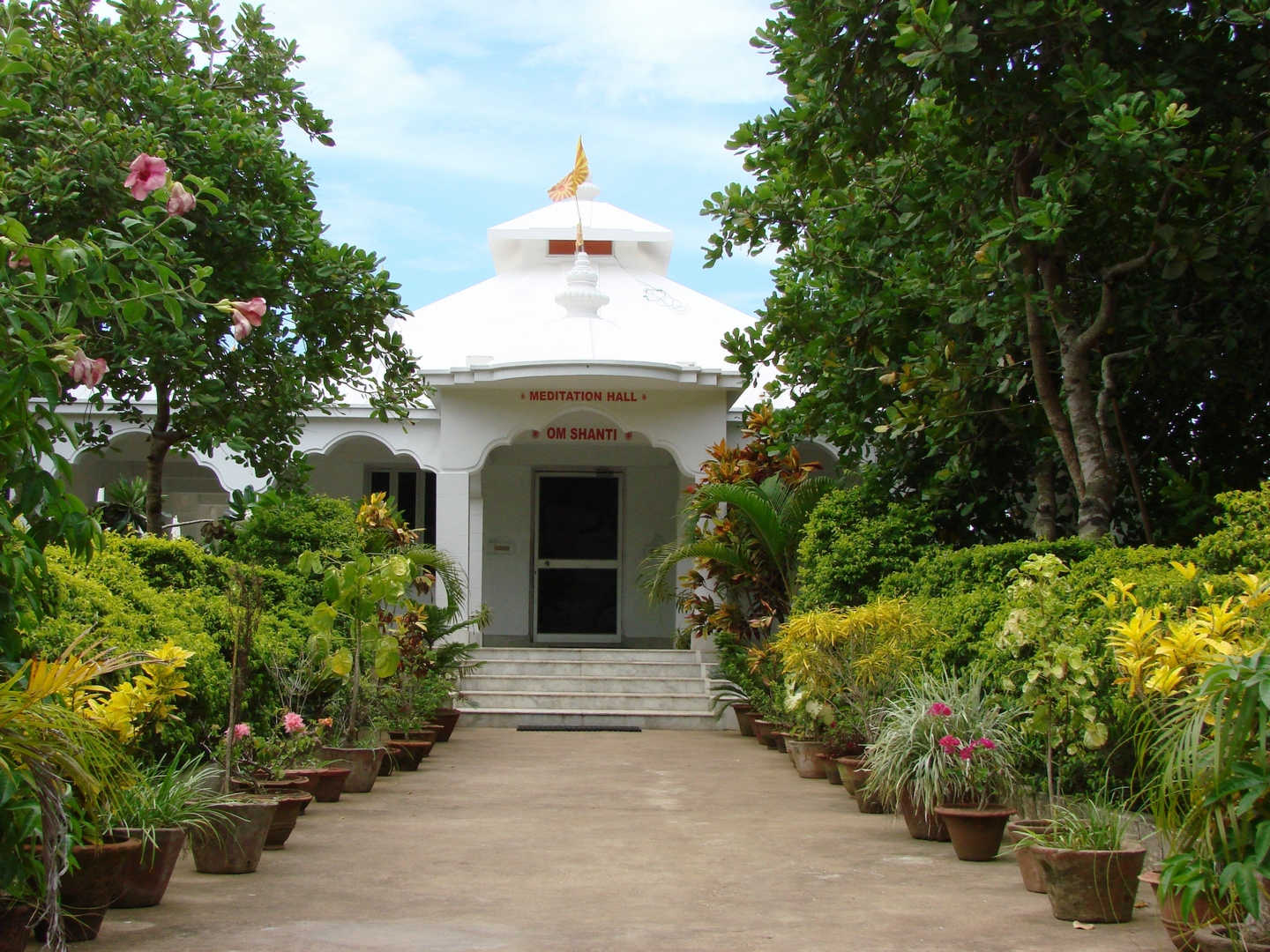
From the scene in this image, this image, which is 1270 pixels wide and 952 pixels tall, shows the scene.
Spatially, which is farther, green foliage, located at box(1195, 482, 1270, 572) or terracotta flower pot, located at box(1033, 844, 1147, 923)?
green foliage, located at box(1195, 482, 1270, 572)

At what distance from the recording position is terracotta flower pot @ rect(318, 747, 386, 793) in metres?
9.61

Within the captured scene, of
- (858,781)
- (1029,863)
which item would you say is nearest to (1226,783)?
(1029,863)

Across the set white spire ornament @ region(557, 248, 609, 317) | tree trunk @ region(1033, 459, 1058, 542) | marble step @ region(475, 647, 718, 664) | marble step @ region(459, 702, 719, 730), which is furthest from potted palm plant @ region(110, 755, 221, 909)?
white spire ornament @ region(557, 248, 609, 317)

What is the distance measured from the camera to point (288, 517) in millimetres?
12312

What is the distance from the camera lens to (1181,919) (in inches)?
177

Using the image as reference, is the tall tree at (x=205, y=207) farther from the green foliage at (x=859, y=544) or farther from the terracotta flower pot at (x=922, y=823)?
the terracotta flower pot at (x=922, y=823)

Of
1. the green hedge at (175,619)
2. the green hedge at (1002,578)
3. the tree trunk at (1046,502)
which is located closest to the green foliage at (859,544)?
the green hedge at (1002,578)

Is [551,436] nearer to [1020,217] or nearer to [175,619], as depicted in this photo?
[1020,217]

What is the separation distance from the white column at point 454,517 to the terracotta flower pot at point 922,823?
924cm

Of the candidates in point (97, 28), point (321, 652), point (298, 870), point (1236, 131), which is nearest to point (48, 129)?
point (97, 28)

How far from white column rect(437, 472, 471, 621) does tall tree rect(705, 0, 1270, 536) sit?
6.08m

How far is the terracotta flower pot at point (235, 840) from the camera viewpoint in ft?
20.6

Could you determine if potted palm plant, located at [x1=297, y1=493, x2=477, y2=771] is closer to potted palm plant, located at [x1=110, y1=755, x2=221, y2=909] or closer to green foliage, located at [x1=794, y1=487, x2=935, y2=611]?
potted palm plant, located at [x1=110, y1=755, x2=221, y2=909]

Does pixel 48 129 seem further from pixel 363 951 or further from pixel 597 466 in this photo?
pixel 597 466
